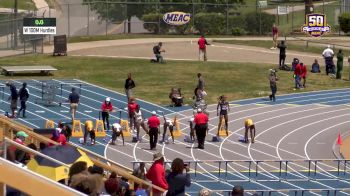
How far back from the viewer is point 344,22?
208 ft

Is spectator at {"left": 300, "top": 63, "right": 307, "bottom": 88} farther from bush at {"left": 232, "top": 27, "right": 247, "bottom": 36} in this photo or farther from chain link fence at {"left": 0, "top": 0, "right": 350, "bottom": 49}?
bush at {"left": 232, "top": 27, "right": 247, "bottom": 36}

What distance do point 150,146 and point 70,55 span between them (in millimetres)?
19790

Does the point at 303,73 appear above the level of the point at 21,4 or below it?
below

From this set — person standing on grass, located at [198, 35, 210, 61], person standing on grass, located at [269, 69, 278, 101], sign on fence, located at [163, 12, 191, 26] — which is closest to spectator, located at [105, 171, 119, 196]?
person standing on grass, located at [269, 69, 278, 101]

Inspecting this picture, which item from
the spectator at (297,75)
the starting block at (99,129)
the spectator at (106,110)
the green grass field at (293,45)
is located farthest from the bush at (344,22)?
the starting block at (99,129)

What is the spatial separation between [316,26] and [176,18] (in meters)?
7.94

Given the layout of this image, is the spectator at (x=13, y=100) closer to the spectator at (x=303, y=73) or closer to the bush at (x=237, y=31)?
the spectator at (x=303, y=73)

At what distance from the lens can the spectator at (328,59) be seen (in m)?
46.5

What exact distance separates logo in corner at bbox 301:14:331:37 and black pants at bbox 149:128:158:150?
29334 millimetres

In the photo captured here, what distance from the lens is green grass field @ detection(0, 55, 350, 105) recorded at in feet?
140

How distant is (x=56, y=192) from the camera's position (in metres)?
8.66

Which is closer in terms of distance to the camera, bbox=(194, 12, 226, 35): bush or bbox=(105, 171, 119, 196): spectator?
bbox=(105, 171, 119, 196): spectator

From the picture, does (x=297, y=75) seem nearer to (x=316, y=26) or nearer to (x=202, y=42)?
(x=202, y=42)

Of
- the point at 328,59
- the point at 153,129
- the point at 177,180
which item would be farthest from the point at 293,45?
the point at 177,180
